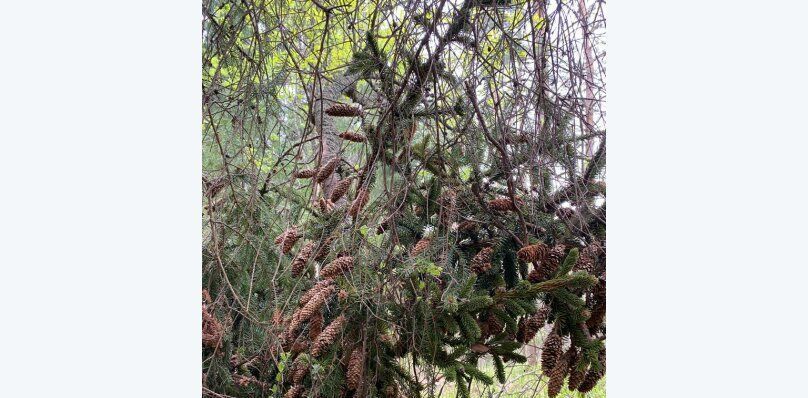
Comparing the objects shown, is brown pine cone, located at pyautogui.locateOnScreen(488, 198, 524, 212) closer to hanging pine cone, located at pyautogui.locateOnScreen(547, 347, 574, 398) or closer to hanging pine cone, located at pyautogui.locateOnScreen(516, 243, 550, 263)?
hanging pine cone, located at pyautogui.locateOnScreen(516, 243, 550, 263)

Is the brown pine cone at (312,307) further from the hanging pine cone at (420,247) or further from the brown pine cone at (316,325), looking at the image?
the hanging pine cone at (420,247)

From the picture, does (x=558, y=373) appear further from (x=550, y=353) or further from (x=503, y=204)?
(x=503, y=204)

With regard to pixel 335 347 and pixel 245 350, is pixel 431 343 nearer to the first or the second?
pixel 335 347

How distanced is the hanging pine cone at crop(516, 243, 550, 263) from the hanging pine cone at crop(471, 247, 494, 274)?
0.27 feet

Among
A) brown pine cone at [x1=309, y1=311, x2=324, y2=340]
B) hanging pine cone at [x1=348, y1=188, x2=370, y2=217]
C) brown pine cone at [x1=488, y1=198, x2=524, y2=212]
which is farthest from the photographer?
brown pine cone at [x1=488, y1=198, x2=524, y2=212]

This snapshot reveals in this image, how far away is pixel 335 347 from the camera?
1.19 m

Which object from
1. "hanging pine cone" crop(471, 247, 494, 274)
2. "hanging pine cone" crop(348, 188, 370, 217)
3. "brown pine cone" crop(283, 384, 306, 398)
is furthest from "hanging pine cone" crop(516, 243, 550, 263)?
"brown pine cone" crop(283, 384, 306, 398)

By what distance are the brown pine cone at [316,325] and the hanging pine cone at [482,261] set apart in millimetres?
304

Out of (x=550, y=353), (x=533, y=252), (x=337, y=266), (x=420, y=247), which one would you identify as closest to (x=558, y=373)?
(x=550, y=353)

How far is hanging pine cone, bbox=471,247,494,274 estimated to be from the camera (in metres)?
1.22
